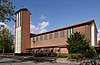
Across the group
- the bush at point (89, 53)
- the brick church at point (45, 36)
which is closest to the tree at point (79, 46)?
the bush at point (89, 53)

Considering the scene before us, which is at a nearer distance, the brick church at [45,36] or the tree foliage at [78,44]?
the tree foliage at [78,44]

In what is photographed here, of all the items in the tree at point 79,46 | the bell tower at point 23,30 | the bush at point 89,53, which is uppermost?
the bell tower at point 23,30

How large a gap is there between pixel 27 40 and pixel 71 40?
135 ft

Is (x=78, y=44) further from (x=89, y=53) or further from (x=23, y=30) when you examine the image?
(x=23, y=30)

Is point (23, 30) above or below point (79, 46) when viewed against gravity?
above

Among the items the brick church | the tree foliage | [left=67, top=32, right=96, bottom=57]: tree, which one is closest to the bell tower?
the brick church

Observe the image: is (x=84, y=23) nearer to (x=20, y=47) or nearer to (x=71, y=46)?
(x=71, y=46)

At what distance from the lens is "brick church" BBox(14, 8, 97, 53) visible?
167 feet

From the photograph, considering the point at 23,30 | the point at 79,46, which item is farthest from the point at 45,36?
the point at 79,46

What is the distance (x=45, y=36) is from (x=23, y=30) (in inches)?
428

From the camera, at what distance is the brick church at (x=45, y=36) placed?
5075 cm

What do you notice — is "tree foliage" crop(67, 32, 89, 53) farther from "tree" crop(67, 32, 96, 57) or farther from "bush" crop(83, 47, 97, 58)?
"bush" crop(83, 47, 97, 58)

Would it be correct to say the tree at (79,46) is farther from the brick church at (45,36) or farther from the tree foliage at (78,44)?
the brick church at (45,36)

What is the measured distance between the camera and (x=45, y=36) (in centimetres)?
7469
